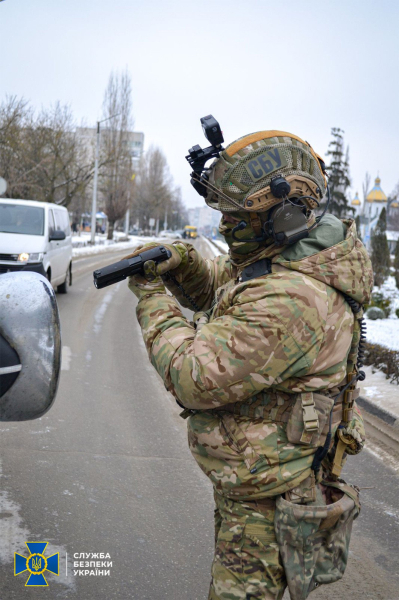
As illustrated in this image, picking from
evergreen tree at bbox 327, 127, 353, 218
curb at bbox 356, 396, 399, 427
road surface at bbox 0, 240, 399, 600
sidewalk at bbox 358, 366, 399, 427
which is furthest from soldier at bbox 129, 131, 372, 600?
evergreen tree at bbox 327, 127, 353, 218

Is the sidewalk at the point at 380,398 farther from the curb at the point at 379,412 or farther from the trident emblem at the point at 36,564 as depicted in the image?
the trident emblem at the point at 36,564

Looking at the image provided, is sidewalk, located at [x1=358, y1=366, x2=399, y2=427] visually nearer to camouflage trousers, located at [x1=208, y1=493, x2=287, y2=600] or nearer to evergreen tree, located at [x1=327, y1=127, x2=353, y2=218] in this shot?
camouflage trousers, located at [x1=208, y1=493, x2=287, y2=600]

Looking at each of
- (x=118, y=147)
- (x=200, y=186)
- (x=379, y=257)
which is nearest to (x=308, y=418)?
(x=200, y=186)

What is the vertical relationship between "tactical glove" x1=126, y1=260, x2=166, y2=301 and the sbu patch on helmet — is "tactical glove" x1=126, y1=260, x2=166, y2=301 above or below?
below

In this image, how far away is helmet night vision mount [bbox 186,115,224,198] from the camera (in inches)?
78.5

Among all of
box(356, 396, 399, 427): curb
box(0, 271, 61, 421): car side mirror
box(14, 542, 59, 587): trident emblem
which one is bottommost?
box(356, 396, 399, 427): curb

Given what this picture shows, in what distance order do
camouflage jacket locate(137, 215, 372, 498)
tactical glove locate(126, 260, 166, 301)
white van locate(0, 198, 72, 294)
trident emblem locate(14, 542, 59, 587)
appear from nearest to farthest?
camouflage jacket locate(137, 215, 372, 498), tactical glove locate(126, 260, 166, 301), trident emblem locate(14, 542, 59, 587), white van locate(0, 198, 72, 294)

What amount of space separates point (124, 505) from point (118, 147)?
45.6 m

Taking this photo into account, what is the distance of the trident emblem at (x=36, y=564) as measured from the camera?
2.89 m

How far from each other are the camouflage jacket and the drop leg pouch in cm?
10

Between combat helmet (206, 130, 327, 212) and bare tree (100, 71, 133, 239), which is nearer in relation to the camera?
combat helmet (206, 130, 327, 212)

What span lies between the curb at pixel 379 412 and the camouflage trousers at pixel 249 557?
3.92 metres

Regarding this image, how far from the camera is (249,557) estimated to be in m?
1.85

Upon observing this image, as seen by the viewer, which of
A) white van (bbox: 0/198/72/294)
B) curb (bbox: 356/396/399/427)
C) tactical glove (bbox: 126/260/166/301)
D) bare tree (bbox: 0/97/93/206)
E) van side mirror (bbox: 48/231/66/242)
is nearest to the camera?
tactical glove (bbox: 126/260/166/301)
